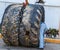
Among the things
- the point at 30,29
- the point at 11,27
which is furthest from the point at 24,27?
the point at 11,27

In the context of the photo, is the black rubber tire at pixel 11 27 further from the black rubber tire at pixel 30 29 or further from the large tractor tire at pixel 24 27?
the black rubber tire at pixel 30 29

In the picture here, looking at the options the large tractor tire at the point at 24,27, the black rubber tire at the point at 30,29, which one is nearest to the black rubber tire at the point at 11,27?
the large tractor tire at the point at 24,27

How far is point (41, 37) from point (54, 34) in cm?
287

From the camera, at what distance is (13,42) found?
380 inches

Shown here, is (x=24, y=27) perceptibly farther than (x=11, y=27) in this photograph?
No

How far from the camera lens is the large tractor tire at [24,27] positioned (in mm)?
9398

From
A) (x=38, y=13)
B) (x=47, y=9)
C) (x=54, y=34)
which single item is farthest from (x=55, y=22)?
(x=38, y=13)

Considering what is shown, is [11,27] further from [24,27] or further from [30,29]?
[30,29]

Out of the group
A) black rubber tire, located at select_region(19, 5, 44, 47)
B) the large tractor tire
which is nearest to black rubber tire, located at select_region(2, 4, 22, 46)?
the large tractor tire

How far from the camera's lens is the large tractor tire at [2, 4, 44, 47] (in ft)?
30.8

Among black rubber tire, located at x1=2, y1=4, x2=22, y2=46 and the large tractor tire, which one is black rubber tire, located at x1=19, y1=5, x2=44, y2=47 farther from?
black rubber tire, located at x1=2, y1=4, x2=22, y2=46

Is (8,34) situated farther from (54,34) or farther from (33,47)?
(54,34)

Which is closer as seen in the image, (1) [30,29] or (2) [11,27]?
(1) [30,29]

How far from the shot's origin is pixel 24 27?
9.39m
